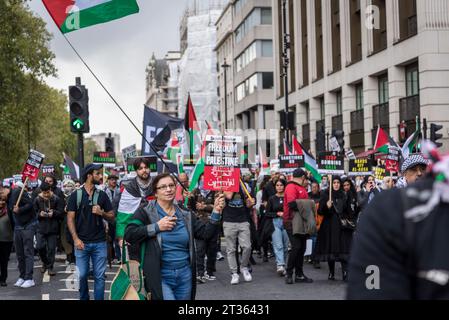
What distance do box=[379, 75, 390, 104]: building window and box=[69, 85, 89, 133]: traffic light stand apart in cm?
2129

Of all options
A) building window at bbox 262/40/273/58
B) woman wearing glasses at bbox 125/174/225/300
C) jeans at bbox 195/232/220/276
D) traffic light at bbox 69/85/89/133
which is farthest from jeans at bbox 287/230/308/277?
building window at bbox 262/40/273/58

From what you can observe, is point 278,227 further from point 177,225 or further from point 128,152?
point 128,152

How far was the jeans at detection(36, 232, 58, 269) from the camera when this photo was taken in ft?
45.4

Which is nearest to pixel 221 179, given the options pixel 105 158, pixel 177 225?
pixel 177 225

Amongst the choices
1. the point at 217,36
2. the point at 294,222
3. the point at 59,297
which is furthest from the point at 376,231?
the point at 217,36

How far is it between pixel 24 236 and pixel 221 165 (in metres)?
4.34

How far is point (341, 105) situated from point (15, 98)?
17.4 m

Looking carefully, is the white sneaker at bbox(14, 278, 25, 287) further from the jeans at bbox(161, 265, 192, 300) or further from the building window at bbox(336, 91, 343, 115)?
the building window at bbox(336, 91, 343, 115)

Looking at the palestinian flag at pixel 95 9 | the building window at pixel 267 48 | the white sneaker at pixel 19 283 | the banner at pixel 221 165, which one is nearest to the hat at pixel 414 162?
the banner at pixel 221 165

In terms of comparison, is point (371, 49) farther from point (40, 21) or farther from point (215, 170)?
point (215, 170)

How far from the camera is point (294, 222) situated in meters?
12.3

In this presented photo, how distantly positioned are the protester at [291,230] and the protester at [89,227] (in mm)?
4144

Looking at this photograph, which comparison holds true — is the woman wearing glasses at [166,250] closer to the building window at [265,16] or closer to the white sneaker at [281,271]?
the white sneaker at [281,271]

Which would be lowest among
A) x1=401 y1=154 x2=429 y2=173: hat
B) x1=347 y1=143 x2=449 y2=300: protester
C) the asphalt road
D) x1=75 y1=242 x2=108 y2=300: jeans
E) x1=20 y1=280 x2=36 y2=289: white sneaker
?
the asphalt road
